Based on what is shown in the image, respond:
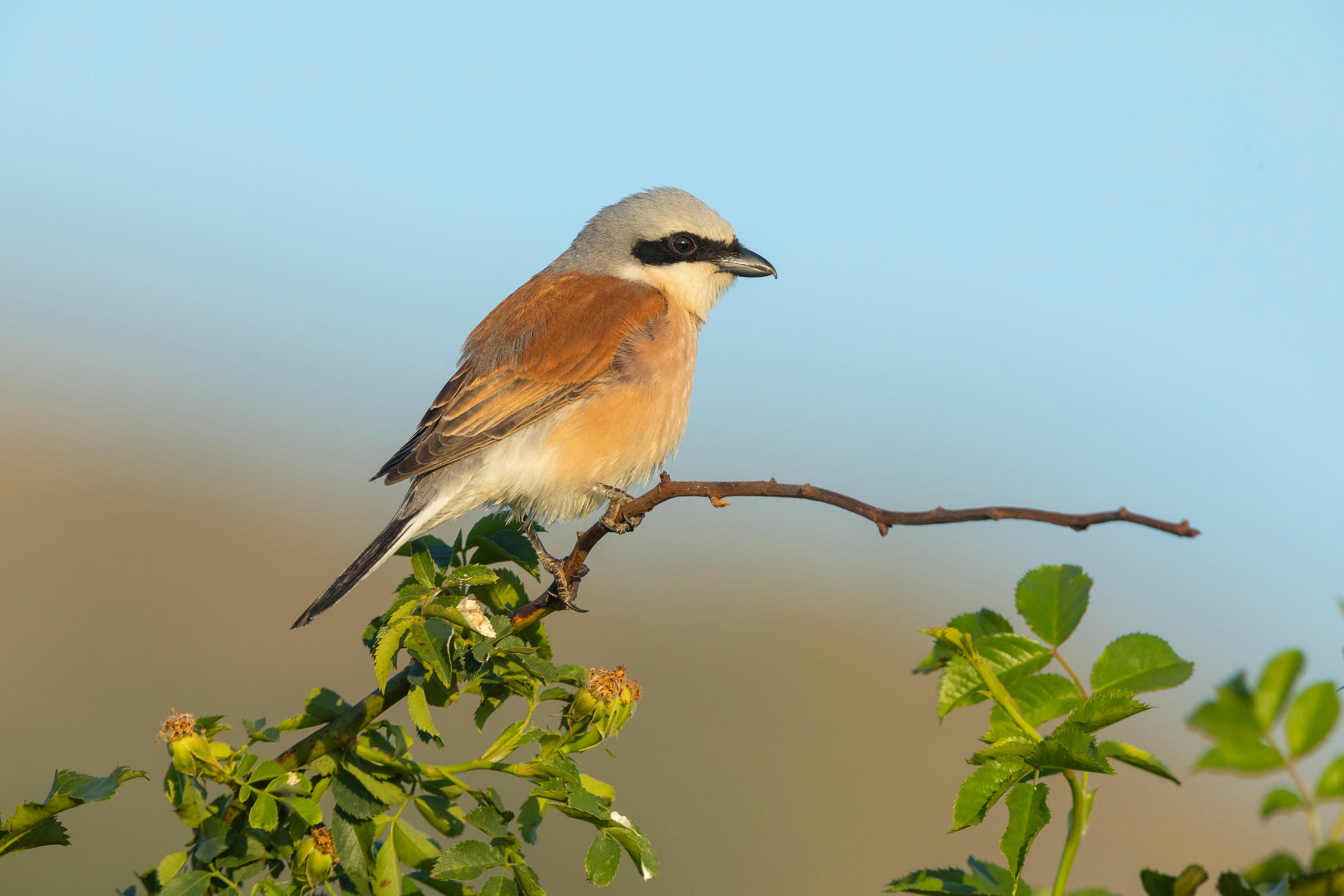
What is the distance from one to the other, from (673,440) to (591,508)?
1.39ft

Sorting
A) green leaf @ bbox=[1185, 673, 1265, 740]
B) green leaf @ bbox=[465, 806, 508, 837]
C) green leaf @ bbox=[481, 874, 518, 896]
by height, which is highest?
green leaf @ bbox=[1185, 673, 1265, 740]

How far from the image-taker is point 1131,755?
106 centimetres

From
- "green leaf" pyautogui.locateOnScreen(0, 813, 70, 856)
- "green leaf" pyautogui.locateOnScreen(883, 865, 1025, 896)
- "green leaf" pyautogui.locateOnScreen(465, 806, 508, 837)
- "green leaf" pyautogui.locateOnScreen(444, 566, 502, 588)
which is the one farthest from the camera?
"green leaf" pyautogui.locateOnScreen(444, 566, 502, 588)

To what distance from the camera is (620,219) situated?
445 cm

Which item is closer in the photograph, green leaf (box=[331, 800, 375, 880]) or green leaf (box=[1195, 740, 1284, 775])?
green leaf (box=[1195, 740, 1284, 775])

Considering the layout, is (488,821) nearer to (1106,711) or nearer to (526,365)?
(1106,711)

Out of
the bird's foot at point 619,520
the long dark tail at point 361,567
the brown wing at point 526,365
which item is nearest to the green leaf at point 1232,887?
the bird's foot at point 619,520

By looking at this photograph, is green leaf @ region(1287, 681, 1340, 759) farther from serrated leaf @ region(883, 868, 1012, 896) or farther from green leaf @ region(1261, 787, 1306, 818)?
serrated leaf @ region(883, 868, 1012, 896)

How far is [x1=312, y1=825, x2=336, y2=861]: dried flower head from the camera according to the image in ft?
4.41

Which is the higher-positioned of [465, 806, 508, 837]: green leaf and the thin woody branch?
the thin woody branch

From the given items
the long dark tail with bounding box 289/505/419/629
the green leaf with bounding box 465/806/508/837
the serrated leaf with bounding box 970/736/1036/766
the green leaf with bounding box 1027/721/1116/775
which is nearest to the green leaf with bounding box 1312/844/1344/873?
the green leaf with bounding box 1027/721/1116/775

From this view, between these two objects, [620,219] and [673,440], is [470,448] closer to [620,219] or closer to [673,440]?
[673,440]

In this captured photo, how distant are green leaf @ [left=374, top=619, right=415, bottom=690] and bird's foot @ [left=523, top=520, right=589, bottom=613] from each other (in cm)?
28

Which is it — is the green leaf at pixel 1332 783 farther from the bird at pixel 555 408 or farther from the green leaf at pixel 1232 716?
the bird at pixel 555 408
